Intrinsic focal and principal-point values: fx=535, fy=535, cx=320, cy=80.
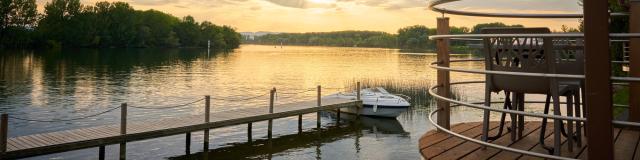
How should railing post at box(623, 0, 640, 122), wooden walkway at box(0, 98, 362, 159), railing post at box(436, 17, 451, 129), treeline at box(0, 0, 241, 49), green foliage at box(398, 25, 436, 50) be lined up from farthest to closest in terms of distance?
green foliage at box(398, 25, 436, 50)
treeline at box(0, 0, 241, 49)
wooden walkway at box(0, 98, 362, 159)
railing post at box(623, 0, 640, 122)
railing post at box(436, 17, 451, 129)

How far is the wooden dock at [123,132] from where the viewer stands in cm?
1170

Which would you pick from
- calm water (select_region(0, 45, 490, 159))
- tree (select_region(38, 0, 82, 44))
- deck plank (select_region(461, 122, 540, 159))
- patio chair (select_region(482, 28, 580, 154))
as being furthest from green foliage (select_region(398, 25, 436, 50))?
patio chair (select_region(482, 28, 580, 154))

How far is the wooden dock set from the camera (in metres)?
11.7

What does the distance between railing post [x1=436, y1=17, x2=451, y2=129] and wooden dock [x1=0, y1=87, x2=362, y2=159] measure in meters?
9.74

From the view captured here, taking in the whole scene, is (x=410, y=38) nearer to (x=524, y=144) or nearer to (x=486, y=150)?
(x=524, y=144)

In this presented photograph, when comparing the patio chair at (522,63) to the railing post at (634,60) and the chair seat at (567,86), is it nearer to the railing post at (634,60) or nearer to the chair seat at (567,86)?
the chair seat at (567,86)

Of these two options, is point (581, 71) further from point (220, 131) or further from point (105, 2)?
point (105, 2)

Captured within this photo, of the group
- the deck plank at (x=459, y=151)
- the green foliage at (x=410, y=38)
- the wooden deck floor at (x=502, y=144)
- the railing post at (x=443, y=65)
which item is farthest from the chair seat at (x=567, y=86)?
the green foliage at (x=410, y=38)

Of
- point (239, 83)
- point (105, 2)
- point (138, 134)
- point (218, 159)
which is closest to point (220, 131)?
point (218, 159)

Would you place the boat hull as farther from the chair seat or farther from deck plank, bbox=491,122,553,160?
the chair seat

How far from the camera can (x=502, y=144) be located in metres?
4.40

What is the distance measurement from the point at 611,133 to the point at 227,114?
16.0 meters

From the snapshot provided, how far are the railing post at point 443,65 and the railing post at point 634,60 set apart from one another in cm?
179

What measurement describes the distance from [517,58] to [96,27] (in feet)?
442
